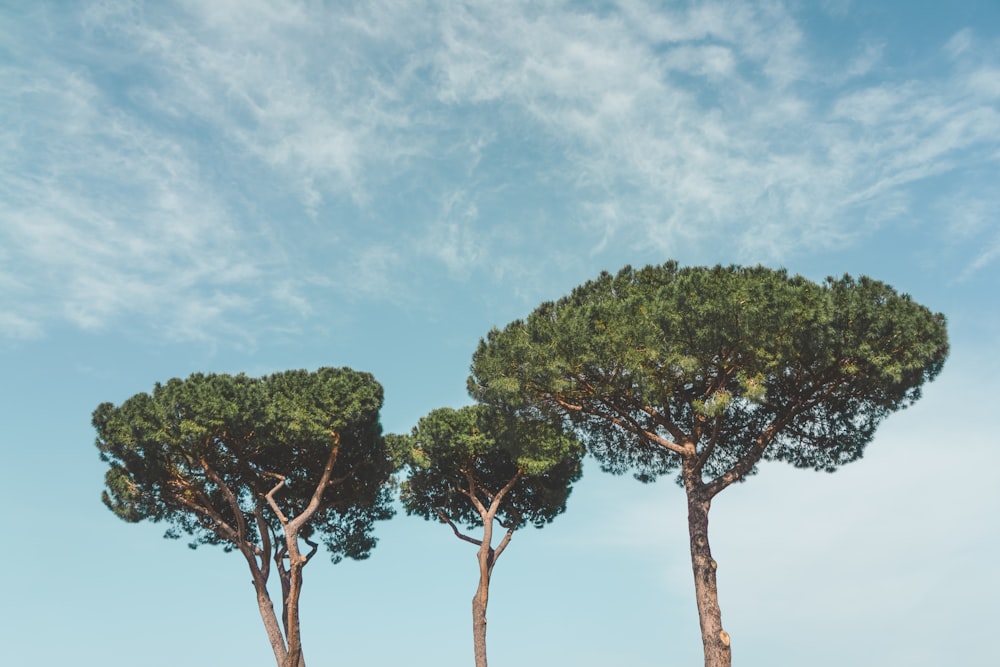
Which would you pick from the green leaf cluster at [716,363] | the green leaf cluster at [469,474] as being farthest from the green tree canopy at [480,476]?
the green leaf cluster at [716,363]

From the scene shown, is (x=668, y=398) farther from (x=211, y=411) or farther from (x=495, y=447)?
(x=211, y=411)

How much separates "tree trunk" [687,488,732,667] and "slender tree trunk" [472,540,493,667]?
7.71m

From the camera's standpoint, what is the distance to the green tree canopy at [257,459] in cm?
2631

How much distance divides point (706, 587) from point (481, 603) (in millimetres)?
8117

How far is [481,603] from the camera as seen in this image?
83.9 ft

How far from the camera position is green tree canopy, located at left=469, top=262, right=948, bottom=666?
782 inches

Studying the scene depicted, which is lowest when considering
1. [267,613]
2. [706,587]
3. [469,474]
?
[706,587]

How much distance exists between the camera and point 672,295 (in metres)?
21.1

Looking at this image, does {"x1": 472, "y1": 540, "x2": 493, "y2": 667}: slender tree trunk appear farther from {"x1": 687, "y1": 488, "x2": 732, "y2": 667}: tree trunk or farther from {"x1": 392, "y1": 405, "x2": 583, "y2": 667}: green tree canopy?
{"x1": 687, "y1": 488, "x2": 732, "y2": 667}: tree trunk

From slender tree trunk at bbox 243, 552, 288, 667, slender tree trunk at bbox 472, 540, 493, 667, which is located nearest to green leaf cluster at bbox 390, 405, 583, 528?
slender tree trunk at bbox 472, 540, 493, 667

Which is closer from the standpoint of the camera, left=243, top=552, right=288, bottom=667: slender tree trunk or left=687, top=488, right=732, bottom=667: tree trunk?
left=687, top=488, right=732, bottom=667: tree trunk

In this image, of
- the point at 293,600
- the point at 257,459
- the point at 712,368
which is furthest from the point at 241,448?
the point at 712,368

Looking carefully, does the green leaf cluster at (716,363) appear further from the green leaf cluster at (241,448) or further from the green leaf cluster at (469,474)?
the green leaf cluster at (241,448)

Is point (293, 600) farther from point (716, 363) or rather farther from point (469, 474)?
point (716, 363)
